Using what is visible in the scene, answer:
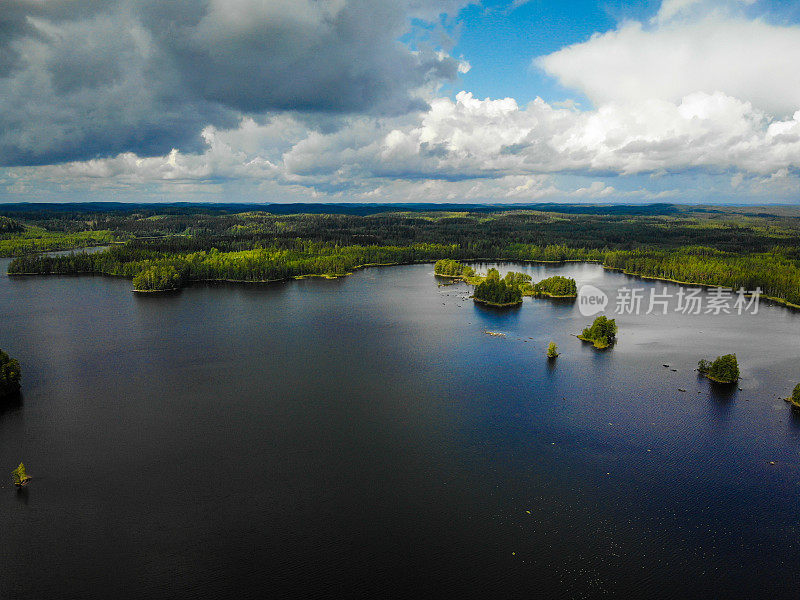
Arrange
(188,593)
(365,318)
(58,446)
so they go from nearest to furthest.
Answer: (188,593)
(58,446)
(365,318)

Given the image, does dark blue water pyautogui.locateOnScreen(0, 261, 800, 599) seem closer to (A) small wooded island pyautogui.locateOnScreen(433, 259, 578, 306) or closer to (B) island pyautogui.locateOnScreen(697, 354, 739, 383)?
(B) island pyautogui.locateOnScreen(697, 354, 739, 383)

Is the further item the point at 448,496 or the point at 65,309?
the point at 65,309

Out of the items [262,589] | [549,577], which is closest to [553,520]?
[549,577]

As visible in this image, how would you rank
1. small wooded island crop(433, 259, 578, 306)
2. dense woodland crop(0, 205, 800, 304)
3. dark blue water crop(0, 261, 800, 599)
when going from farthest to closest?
dense woodland crop(0, 205, 800, 304), small wooded island crop(433, 259, 578, 306), dark blue water crop(0, 261, 800, 599)

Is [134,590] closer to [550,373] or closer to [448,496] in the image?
[448,496]

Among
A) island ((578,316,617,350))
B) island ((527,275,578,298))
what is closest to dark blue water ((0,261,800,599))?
island ((578,316,617,350))

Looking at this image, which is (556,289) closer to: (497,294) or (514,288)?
(514,288)

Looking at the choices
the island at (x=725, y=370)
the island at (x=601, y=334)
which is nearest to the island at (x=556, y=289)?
the island at (x=601, y=334)
